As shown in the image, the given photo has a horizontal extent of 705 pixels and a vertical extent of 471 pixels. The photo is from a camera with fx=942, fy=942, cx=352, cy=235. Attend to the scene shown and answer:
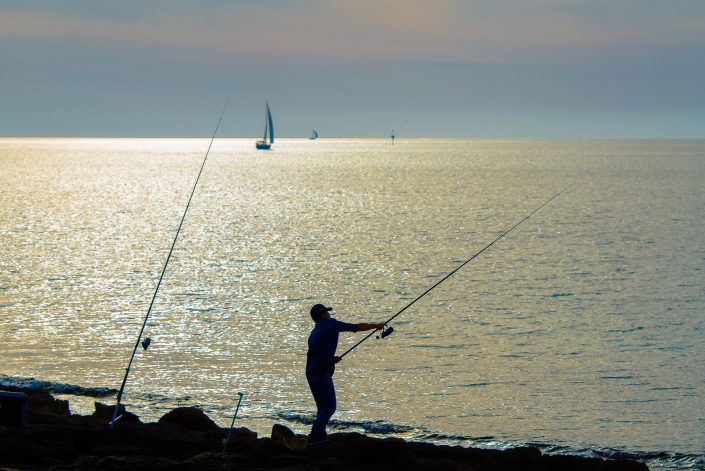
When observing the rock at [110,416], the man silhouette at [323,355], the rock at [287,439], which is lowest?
the rock at [287,439]

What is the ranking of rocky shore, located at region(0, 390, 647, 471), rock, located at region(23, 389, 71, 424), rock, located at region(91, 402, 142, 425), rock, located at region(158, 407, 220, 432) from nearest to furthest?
rocky shore, located at region(0, 390, 647, 471), rock, located at region(91, 402, 142, 425), rock, located at region(158, 407, 220, 432), rock, located at region(23, 389, 71, 424)

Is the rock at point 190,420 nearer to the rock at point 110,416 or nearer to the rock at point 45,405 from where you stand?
the rock at point 110,416

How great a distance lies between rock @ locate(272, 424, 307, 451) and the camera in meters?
9.81

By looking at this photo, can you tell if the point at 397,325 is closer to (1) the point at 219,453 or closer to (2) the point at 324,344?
(2) the point at 324,344

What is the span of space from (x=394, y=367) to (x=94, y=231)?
31938 mm

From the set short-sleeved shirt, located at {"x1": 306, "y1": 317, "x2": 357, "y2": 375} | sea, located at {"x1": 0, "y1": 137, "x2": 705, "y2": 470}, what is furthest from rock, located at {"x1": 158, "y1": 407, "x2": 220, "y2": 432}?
short-sleeved shirt, located at {"x1": 306, "y1": 317, "x2": 357, "y2": 375}

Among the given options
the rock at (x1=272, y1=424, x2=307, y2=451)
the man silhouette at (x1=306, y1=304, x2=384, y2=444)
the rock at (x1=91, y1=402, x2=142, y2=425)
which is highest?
the man silhouette at (x1=306, y1=304, x2=384, y2=444)

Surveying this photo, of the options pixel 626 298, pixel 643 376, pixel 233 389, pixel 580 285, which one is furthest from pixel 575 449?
pixel 580 285

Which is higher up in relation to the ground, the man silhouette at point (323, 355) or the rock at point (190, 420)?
the man silhouette at point (323, 355)

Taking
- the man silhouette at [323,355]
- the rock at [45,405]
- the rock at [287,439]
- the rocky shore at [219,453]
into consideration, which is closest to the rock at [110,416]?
the rocky shore at [219,453]

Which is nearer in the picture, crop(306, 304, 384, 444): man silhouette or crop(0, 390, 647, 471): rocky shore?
crop(0, 390, 647, 471): rocky shore

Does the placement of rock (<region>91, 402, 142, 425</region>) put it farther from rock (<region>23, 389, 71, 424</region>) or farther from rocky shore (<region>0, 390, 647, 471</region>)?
rock (<region>23, 389, 71, 424</region>)

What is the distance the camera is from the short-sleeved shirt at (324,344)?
9.08 meters

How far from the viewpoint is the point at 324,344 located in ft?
29.9
